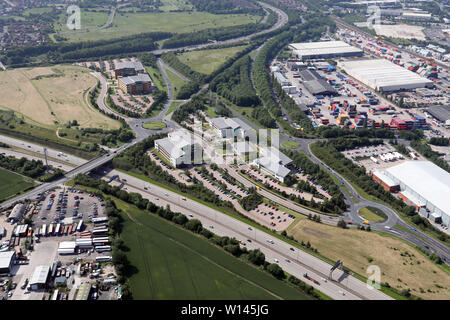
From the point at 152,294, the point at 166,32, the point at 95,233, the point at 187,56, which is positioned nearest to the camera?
the point at 152,294

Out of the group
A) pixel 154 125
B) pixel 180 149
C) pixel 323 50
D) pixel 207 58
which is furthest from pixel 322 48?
pixel 180 149

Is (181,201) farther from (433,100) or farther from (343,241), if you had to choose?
(433,100)

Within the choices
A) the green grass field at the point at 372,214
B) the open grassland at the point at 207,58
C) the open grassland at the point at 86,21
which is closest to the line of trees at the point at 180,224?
the green grass field at the point at 372,214

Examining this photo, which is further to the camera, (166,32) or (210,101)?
(166,32)

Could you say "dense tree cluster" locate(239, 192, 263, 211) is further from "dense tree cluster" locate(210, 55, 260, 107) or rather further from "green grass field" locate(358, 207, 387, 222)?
"dense tree cluster" locate(210, 55, 260, 107)

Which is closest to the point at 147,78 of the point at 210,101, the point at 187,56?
the point at 210,101

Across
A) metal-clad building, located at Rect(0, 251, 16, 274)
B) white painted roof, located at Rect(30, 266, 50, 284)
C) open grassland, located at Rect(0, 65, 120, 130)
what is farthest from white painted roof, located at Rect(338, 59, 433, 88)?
metal-clad building, located at Rect(0, 251, 16, 274)

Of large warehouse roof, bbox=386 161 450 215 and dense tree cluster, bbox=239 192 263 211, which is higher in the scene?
large warehouse roof, bbox=386 161 450 215
